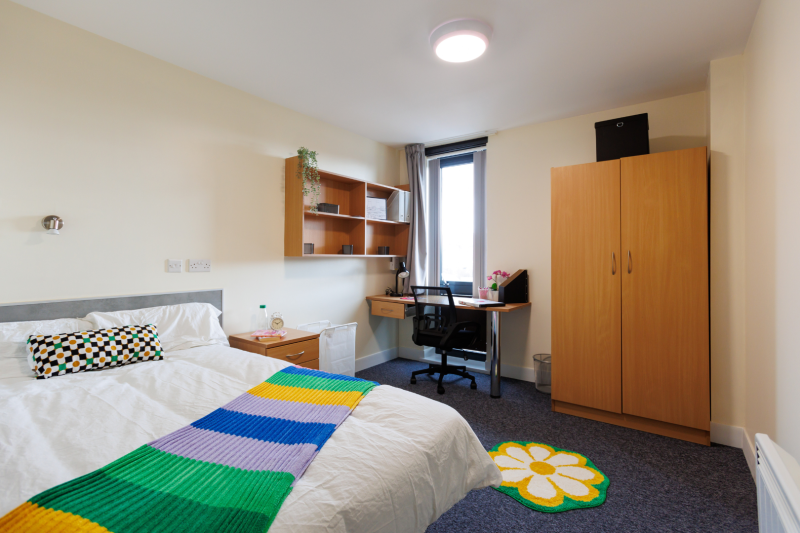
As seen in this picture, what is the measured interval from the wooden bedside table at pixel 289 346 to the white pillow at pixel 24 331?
960 millimetres

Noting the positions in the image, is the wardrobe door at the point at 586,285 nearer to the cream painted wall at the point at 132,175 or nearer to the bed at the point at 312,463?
the bed at the point at 312,463

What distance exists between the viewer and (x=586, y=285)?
2949 millimetres

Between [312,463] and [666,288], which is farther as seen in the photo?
[666,288]

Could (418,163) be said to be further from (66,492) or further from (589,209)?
(66,492)

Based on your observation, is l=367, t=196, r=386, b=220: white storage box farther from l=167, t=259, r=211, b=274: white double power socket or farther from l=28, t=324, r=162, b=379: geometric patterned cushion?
l=28, t=324, r=162, b=379: geometric patterned cushion

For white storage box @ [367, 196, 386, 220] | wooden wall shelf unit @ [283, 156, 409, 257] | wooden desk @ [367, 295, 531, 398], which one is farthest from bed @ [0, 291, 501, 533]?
white storage box @ [367, 196, 386, 220]

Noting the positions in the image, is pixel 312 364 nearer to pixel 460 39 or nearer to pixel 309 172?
pixel 309 172

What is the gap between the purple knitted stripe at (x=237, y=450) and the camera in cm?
108

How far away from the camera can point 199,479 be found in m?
1.00

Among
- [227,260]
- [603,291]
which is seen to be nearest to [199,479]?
[227,260]

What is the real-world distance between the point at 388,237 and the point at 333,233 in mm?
894

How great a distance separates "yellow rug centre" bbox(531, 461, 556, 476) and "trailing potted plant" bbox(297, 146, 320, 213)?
255 centimetres

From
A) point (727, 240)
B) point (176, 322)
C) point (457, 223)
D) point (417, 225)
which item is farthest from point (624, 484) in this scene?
point (417, 225)

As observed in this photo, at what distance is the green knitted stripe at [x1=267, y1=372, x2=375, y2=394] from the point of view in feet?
5.60
